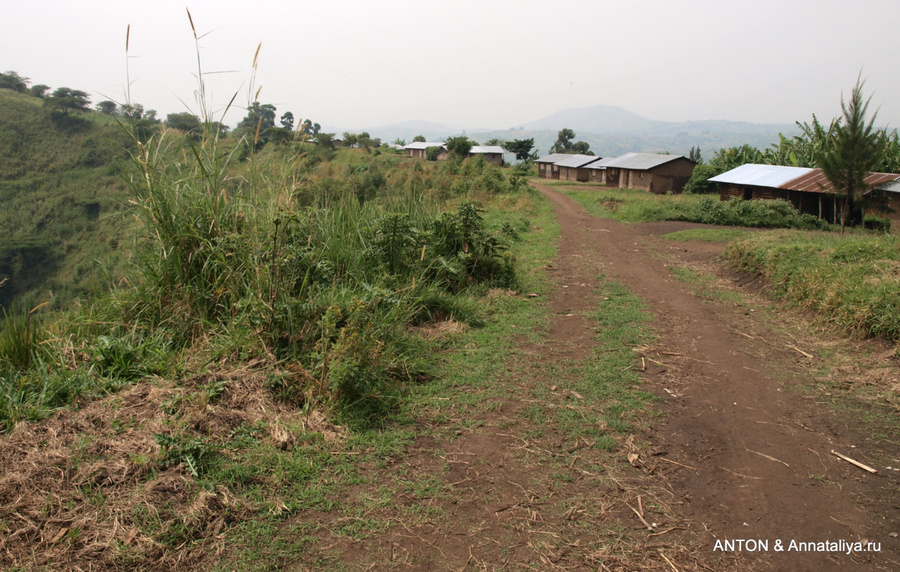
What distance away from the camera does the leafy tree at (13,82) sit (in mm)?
46469

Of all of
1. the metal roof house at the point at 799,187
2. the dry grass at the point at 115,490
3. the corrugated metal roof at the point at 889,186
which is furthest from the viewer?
the metal roof house at the point at 799,187

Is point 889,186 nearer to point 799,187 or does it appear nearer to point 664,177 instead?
point 799,187

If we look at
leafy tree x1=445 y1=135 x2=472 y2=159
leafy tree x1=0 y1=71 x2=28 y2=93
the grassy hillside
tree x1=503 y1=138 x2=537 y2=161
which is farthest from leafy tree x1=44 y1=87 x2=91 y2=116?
tree x1=503 y1=138 x2=537 y2=161

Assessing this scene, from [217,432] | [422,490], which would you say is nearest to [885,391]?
[422,490]

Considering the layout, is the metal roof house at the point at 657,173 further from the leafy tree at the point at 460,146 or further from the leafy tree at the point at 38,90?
the leafy tree at the point at 38,90

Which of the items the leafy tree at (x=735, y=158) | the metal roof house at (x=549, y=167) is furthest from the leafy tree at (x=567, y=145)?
the leafy tree at (x=735, y=158)

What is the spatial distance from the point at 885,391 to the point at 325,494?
471 centimetres

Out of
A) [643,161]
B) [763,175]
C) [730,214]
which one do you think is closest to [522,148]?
[643,161]

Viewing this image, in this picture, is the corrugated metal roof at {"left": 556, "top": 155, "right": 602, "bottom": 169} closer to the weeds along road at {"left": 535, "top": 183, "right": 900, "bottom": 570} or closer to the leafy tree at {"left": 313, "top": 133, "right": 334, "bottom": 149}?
the leafy tree at {"left": 313, "top": 133, "right": 334, "bottom": 149}

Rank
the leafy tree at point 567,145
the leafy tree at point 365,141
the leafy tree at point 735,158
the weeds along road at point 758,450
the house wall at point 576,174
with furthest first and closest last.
→ the leafy tree at point 567,145
the leafy tree at point 365,141
the house wall at point 576,174
the leafy tree at point 735,158
the weeds along road at point 758,450

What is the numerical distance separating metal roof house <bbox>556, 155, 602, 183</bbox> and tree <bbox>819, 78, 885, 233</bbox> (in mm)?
31860

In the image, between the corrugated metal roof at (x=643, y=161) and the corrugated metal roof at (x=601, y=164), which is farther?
the corrugated metal roof at (x=601, y=164)

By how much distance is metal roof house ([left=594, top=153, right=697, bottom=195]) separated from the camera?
34.7 m

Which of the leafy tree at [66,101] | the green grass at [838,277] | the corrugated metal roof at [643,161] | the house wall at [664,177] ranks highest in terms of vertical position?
the leafy tree at [66,101]
